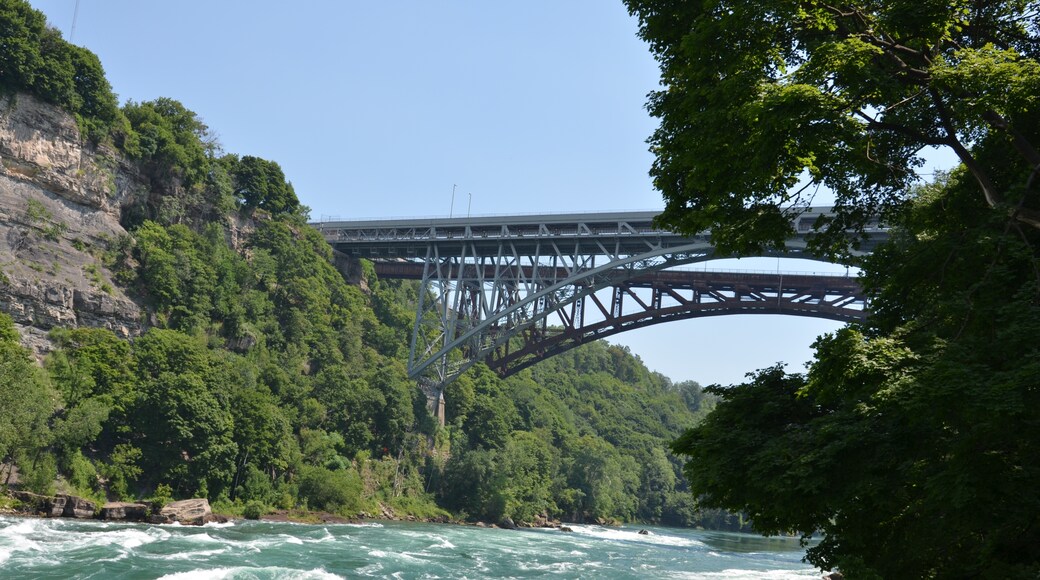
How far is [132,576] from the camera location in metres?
16.5

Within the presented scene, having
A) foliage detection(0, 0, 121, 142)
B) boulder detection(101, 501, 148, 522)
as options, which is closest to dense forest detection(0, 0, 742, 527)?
foliage detection(0, 0, 121, 142)

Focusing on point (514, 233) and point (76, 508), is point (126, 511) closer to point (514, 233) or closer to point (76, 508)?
point (76, 508)

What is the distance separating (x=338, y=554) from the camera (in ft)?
75.0

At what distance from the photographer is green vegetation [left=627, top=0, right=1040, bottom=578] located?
5820 mm

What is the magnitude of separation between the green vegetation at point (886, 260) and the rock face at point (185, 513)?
2214 cm

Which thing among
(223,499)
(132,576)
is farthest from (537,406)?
(132,576)

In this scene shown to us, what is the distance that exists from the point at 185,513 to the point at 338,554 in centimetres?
657

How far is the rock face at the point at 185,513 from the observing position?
25.7 m

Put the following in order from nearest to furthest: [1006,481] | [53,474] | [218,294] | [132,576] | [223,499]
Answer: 1. [1006,481]
2. [132,576]
3. [53,474]
4. [223,499]
5. [218,294]

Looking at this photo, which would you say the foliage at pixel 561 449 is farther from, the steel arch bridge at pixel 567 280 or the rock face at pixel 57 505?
the rock face at pixel 57 505

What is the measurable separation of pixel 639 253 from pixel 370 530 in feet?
49.5

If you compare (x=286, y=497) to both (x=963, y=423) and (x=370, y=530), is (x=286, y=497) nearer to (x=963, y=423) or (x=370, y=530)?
(x=370, y=530)

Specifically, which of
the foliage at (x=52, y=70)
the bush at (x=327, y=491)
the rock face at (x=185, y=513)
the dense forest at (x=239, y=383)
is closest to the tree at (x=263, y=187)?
the dense forest at (x=239, y=383)

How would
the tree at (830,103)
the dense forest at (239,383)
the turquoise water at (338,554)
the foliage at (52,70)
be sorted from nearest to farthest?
the tree at (830,103) < the turquoise water at (338,554) < the dense forest at (239,383) < the foliage at (52,70)
